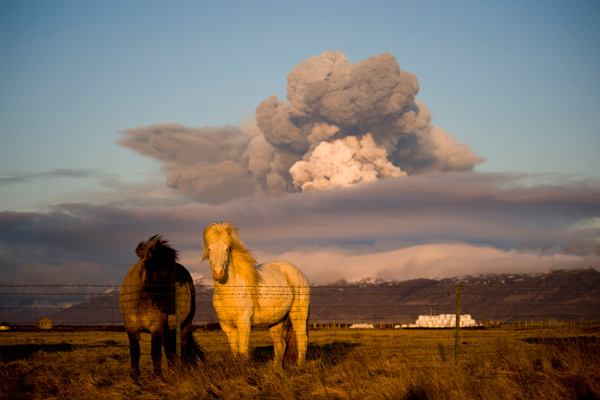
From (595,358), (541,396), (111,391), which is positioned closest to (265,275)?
(111,391)

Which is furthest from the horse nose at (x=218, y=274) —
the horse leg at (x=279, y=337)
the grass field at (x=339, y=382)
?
the horse leg at (x=279, y=337)

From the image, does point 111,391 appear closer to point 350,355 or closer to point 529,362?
point 350,355

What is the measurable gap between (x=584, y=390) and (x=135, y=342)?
7850 mm

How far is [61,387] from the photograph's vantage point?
10.5 meters

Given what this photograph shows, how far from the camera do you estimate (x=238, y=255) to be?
40.4 ft

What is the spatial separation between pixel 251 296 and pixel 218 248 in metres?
1.25

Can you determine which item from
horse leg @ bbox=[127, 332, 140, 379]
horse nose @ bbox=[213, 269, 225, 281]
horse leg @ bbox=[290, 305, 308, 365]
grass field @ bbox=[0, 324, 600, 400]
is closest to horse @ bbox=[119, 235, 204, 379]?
horse leg @ bbox=[127, 332, 140, 379]

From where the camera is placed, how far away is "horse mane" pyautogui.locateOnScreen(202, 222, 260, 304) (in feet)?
38.8

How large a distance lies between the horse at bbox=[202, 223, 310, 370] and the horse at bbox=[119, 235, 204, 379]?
0.83 m

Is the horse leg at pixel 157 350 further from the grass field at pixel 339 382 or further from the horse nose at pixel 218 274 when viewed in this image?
the horse nose at pixel 218 274

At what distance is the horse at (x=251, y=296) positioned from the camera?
11805mm

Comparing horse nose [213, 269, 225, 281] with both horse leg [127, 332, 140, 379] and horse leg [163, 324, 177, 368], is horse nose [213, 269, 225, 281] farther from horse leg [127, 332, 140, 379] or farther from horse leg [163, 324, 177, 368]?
horse leg [127, 332, 140, 379]

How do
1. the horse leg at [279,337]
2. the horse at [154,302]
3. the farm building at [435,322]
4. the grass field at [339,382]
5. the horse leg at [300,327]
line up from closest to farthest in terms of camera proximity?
the grass field at [339,382] → the horse at [154,302] → the horse leg at [279,337] → the horse leg at [300,327] → the farm building at [435,322]

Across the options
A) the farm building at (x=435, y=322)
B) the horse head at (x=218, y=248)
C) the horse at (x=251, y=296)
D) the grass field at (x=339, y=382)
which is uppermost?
the horse head at (x=218, y=248)
